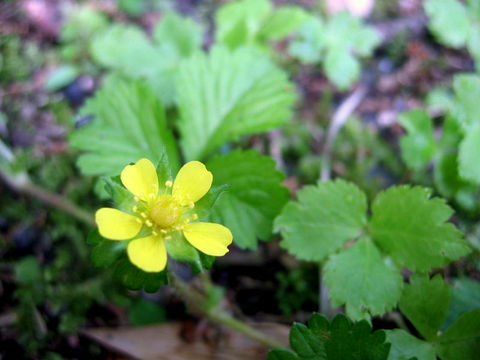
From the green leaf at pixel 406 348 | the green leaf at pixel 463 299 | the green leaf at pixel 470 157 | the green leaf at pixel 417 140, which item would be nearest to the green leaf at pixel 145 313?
the green leaf at pixel 406 348

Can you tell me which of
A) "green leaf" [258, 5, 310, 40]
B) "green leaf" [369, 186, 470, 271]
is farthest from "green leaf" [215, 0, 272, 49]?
"green leaf" [369, 186, 470, 271]

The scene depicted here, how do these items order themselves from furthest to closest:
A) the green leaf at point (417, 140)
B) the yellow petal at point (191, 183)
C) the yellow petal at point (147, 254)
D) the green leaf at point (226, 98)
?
the green leaf at point (417, 140)
the green leaf at point (226, 98)
the yellow petal at point (191, 183)
the yellow petal at point (147, 254)

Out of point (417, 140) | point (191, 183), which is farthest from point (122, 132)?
point (417, 140)

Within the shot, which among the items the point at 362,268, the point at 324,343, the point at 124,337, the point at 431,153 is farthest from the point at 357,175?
the point at 124,337

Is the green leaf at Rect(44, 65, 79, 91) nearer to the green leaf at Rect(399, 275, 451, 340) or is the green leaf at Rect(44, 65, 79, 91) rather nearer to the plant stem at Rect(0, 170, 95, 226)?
the plant stem at Rect(0, 170, 95, 226)

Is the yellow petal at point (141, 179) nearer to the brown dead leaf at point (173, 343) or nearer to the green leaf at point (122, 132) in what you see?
the green leaf at point (122, 132)

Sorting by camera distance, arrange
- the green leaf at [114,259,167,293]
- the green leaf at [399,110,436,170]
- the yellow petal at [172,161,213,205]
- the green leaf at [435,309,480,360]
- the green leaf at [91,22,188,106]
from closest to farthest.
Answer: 1. the green leaf at [114,259,167,293]
2. the yellow petal at [172,161,213,205]
3. the green leaf at [435,309,480,360]
4. the green leaf at [399,110,436,170]
5. the green leaf at [91,22,188,106]

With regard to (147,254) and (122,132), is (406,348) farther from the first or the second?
(122,132)
